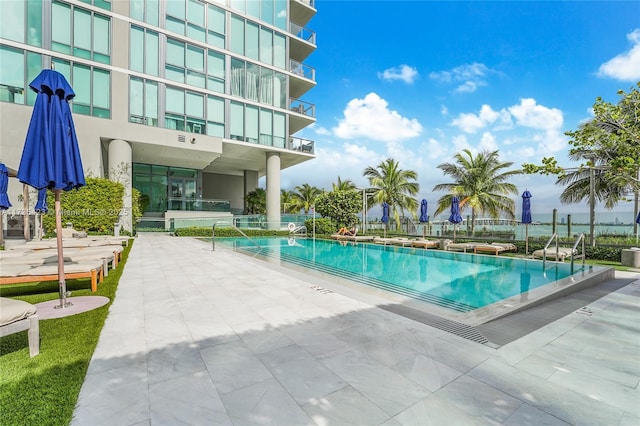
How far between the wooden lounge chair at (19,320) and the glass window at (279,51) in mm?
25176

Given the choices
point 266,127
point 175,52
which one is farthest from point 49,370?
point 175,52

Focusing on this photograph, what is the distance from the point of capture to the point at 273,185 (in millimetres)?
24172

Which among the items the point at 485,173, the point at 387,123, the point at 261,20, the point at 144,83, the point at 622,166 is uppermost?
the point at 261,20

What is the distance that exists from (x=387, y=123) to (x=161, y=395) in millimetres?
35563

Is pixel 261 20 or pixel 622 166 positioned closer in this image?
pixel 622 166

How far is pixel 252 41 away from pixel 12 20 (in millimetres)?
14029

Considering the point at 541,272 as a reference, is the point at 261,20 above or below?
above

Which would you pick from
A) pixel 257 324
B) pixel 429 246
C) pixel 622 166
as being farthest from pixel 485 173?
pixel 257 324

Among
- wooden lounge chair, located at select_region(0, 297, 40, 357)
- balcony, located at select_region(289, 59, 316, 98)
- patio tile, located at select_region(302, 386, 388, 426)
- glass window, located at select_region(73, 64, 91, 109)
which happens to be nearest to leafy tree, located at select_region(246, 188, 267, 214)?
balcony, located at select_region(289, 59, 316, 98)

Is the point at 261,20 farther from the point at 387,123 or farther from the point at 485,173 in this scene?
the point at 485,173

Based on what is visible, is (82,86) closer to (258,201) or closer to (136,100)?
(136,100)

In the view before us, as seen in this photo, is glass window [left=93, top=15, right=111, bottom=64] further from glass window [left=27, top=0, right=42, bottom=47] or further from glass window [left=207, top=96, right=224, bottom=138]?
glass window [left=207, top=96, right=224, bottom=138]

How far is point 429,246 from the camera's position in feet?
48.8

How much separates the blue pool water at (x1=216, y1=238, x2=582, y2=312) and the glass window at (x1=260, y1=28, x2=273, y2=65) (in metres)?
19.5
